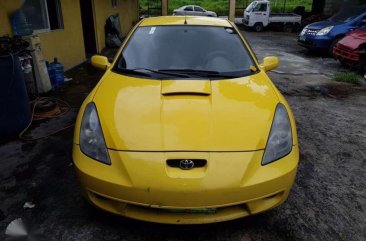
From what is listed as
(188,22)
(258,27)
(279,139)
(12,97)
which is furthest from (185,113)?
(258,27)

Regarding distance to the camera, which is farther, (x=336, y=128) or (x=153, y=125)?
(x=336, y=128)

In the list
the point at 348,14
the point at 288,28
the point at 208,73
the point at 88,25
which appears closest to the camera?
the point at 208,73

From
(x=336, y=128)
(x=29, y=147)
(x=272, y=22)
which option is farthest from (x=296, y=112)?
(x=272, y=22)

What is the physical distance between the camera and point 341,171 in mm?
3418

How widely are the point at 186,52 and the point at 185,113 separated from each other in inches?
41.4

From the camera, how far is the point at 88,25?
10.4 metres

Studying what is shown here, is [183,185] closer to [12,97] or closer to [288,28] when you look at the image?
[12,97]

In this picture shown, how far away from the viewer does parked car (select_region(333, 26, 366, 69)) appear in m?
8.04

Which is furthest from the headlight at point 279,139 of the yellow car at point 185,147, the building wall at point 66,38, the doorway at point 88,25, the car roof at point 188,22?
the doorway at point 88,25

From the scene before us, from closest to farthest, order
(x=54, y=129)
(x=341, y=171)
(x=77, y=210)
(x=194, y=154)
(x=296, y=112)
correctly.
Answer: (x=194, y=154) < (x=77, y=210) < (x=341, y=171) < (x=54, y=129) < (x=296, y=112)

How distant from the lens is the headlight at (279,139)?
220 cm

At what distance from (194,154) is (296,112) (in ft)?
12.0

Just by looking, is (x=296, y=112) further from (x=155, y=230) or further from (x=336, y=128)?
(x=155, y=230)

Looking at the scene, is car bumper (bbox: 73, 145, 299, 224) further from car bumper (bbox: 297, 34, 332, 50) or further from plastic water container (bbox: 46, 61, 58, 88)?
car bumper (bbox: 297, 34, 332, 50)
